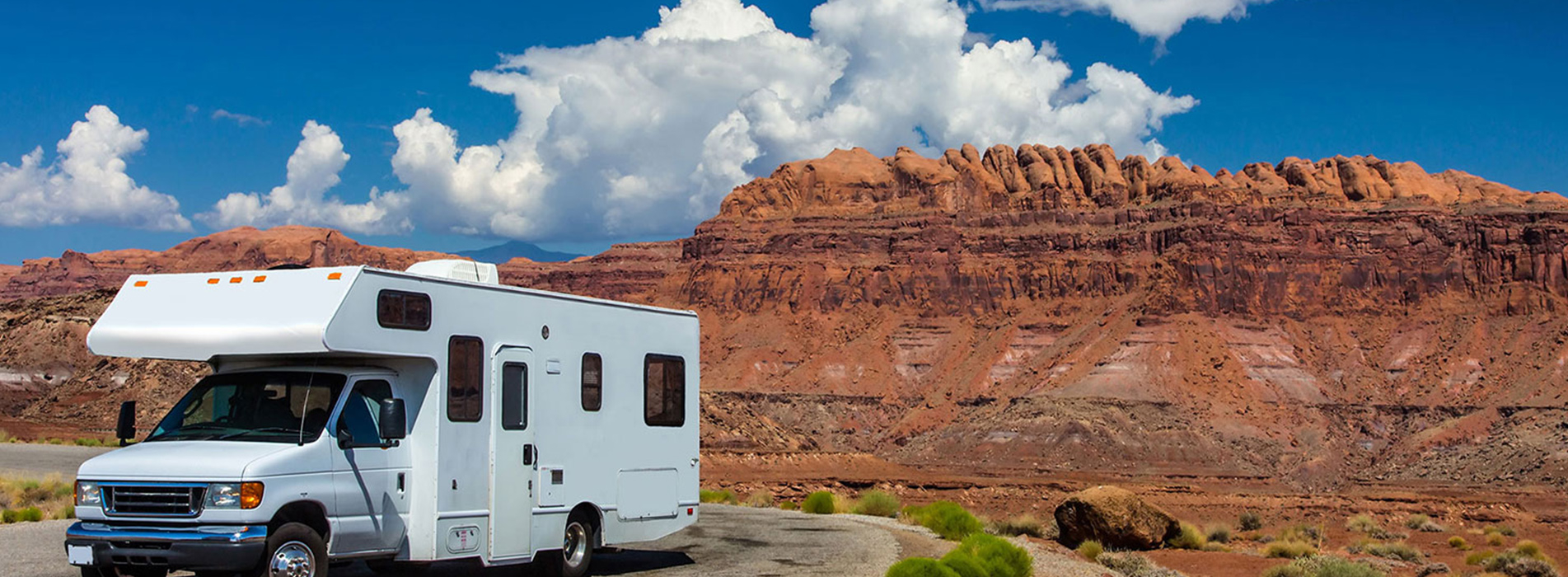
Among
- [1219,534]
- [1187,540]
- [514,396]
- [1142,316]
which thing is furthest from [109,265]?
[514,396]

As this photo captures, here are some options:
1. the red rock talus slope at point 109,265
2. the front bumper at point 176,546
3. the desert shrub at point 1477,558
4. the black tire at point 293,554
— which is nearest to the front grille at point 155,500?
the front bumper at point 176,546

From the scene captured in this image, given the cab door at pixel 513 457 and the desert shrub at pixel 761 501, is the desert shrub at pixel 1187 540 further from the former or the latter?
the cab door at pixel 513 457

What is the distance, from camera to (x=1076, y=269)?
4537 inches

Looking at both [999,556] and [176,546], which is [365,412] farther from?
[999,556]

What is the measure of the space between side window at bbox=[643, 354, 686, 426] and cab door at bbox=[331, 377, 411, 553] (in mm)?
3649

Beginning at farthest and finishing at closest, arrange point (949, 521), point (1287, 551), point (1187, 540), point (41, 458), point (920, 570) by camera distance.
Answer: point (41, 458), point (1287, 551), point (1187, 540), point (949, 521), point (920, 570)

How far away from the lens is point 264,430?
39.1 ft

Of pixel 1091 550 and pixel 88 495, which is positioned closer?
pixel 88 495

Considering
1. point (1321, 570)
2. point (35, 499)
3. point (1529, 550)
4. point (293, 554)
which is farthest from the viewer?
point (1529, 550)

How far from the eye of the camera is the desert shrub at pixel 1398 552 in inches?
1157

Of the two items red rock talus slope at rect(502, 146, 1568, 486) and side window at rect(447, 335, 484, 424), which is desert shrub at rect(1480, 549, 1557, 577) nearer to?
side window at rect(447, 335, 484, 424)

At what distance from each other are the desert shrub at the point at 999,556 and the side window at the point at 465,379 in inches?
229

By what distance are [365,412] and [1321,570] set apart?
47.5 ft

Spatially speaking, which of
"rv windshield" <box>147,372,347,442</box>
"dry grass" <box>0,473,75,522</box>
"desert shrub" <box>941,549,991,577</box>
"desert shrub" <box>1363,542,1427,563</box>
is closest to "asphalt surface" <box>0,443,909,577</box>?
"dry grass" <box>0,473,75,522</box>
